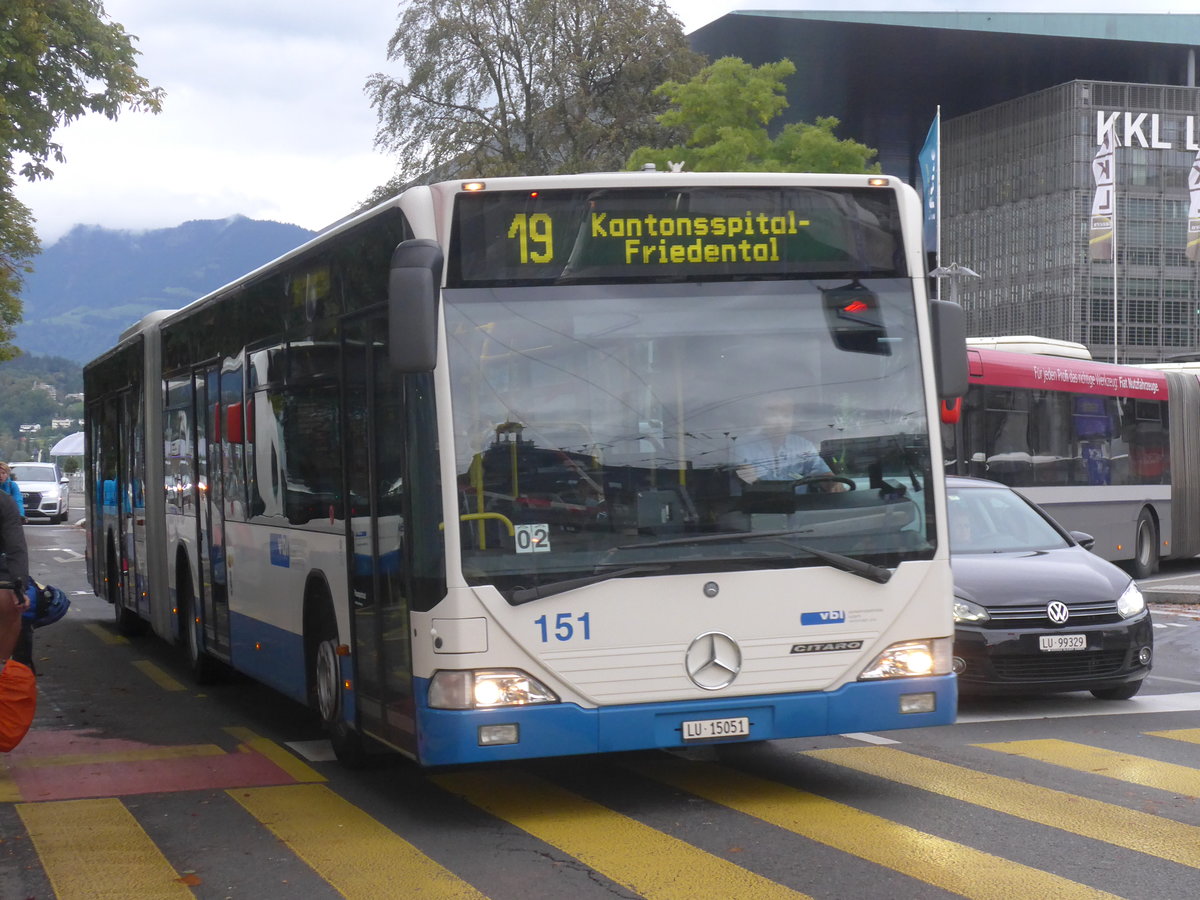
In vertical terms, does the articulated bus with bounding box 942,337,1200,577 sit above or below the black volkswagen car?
above

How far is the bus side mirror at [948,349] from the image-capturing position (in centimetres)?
772

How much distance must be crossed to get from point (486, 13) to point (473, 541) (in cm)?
3989

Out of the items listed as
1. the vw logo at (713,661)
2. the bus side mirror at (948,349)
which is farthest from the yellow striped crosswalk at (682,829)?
the bus side mirror at (948,349)

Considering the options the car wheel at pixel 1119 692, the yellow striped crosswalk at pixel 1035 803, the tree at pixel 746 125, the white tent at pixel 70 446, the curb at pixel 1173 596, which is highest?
the tree at pixel 746 125

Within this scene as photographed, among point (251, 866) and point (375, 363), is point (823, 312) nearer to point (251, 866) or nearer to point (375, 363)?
point (375, 363)

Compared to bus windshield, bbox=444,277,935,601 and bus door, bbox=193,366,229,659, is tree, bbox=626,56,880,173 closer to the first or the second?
bus door, bbox=193,366,229,659

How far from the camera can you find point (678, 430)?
23.5 ft

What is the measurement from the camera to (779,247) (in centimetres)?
752

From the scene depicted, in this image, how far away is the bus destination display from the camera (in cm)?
720

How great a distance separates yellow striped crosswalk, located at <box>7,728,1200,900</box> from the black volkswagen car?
47.8 inches

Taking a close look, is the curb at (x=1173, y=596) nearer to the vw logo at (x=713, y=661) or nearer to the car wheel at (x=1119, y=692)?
the car wheel at (x=1119, y=692)

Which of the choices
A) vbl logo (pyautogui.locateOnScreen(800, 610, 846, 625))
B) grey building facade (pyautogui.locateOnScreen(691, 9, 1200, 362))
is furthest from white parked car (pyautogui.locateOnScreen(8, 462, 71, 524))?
vbl logo (pyautogui.locateOnScreen(800, 610, 846, 625))

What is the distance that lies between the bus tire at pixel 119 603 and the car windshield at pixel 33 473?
36789mm

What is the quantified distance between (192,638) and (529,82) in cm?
3383
